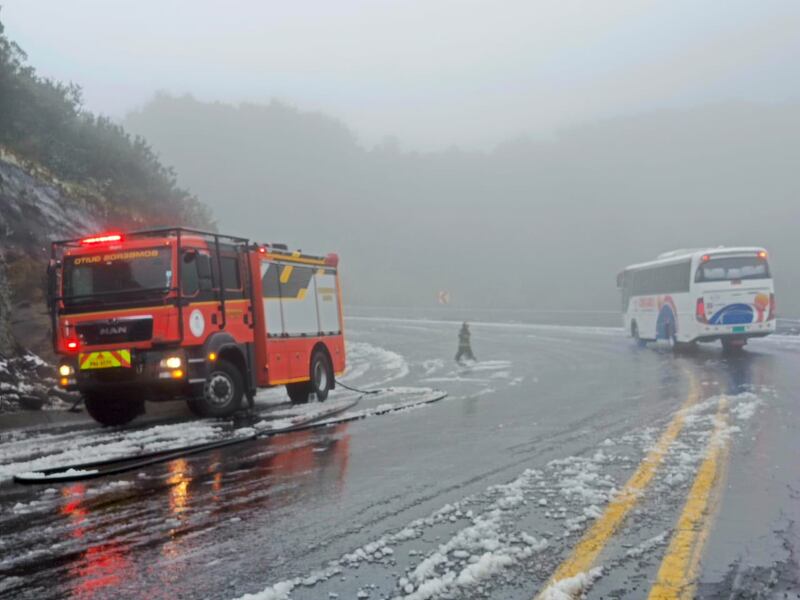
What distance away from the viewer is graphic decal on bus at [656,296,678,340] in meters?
26.1

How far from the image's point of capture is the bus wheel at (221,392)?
11891mm

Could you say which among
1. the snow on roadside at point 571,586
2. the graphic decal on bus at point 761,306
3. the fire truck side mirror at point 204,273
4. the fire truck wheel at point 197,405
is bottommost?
the snow on roadside at point 571,586

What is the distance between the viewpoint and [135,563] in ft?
15.5

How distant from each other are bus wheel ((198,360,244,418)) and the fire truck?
0.05 ft

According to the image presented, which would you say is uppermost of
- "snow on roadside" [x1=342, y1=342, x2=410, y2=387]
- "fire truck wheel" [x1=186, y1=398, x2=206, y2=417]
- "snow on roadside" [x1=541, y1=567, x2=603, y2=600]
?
"fire truck wheel" [x1=186, y1=398, x2=206, y2=417]

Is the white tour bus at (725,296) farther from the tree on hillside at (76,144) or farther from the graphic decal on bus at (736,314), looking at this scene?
the tree on hillside at (76,144)

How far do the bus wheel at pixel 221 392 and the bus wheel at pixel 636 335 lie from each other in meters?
19.2

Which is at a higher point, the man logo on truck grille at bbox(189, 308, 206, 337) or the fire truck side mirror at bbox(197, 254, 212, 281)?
the fire truck side mirror at bbox(197, 254, 212, 281)

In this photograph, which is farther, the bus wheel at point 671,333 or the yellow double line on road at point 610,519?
the bus wheel at point 671,333

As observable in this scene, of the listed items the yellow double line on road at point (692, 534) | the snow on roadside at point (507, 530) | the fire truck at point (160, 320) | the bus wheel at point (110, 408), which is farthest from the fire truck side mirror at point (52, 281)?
the yellow double line on road at point (692, 534)

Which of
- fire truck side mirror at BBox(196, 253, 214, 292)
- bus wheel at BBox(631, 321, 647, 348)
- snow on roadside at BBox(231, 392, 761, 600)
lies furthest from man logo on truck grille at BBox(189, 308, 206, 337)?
bus wheel at BBox(631, 321, 647, 348)

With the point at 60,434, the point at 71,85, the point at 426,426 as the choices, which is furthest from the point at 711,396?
A: the point at 71,85

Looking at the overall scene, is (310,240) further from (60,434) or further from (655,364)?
(60,434)

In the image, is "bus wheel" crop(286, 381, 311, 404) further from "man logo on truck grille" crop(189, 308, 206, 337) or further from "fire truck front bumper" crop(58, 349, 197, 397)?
"fire truck front bumper" crop(58, 349, 197, 397)
